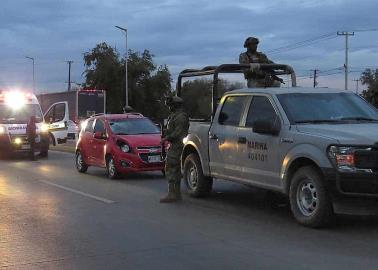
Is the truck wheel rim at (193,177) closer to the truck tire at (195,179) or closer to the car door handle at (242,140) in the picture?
the truck tire at (195,179)

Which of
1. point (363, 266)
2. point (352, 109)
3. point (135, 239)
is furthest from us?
point (352, 109)

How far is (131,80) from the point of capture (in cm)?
6756

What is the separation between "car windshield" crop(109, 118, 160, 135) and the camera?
14704 mm

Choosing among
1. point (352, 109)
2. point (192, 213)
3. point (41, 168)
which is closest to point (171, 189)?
point (192, 213)

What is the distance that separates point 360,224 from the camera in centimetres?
821

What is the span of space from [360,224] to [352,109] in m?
1.70

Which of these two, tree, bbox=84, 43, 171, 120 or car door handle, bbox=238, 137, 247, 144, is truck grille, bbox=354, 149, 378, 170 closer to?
car door handle, bbox=238, 137, 247, 144

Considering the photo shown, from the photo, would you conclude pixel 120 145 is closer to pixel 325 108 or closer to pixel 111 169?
pixel 111 169

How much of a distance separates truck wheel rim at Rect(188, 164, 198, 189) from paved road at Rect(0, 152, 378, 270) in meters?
0.27

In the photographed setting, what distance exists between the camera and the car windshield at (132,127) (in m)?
14.7

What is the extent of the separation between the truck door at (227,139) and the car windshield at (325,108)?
102 cm

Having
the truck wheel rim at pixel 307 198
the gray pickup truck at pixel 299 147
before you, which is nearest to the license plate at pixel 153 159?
the gray pickup truck at pixel 299 147

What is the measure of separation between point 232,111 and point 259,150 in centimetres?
125

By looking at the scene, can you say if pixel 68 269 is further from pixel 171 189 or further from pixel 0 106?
pixel 0 106
